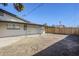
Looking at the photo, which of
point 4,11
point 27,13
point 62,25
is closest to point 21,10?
point 27,13

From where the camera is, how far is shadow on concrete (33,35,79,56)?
471cm

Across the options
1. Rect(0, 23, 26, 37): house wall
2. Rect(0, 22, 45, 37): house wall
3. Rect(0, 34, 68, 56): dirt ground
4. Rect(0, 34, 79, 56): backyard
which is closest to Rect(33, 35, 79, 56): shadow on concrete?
Rect(0, 34, 79, 56): backyard

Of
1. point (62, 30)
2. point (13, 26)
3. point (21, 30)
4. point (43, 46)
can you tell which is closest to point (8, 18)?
point (13, 26)

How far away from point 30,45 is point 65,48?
42.4 inches

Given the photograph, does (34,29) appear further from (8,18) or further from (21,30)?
(8,18)

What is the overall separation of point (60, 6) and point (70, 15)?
440 mm

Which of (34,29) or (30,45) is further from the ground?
(34,29)

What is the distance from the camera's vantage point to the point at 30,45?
4.91m

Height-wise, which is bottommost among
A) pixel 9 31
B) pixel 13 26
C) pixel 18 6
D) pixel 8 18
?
pixel 9 31

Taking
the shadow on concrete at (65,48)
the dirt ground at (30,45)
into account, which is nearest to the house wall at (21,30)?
the dirt ground at (30,45)

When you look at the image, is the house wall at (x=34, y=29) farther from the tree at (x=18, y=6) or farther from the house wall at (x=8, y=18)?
the tree at (x=18, y=6)

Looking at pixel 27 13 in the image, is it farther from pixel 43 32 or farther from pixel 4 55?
pixel 4 55

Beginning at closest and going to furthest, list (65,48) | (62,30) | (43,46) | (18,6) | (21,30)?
(18,6) → (65,48) → (43,46) → (62,30) → (21,30)

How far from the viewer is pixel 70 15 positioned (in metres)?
4.86
